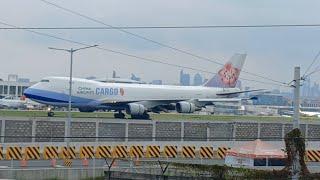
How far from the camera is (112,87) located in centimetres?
7281

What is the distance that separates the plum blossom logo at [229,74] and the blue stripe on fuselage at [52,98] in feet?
67.5

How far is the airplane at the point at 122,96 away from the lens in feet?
225

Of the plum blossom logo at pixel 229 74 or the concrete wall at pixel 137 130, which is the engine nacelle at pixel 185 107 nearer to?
the concrete wall at pixel 137 130

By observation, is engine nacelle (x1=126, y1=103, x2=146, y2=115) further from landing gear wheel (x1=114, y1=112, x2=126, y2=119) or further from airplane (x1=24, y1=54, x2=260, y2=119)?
landing gear wheel (x1=114, y1=112, x2=126, y2=119)

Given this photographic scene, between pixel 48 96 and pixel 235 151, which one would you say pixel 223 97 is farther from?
pixel 235 151

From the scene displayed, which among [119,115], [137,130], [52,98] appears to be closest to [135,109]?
[119,115]

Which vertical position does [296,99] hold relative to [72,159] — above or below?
above

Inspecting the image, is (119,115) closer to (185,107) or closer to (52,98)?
(185,107)

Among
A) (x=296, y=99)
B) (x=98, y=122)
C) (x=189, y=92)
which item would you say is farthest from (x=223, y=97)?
(x=296, y=99)

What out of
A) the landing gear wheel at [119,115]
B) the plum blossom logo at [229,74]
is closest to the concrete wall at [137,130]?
the landing gear wheel at [119,115]

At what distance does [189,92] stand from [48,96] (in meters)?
16.9

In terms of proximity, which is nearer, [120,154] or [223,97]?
Result: [120,154]

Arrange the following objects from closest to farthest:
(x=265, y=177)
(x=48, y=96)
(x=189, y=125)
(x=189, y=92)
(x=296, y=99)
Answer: (x=296, y=99), (x=265, y=177), (x=189, y=125), (x=48, y=96), (x=189, y=92)

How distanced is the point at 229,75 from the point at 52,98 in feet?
84.2
